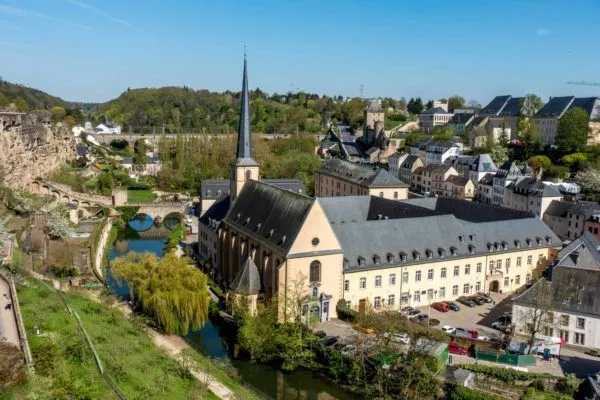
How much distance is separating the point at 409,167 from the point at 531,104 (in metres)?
32.1

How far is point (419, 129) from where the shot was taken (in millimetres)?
113188

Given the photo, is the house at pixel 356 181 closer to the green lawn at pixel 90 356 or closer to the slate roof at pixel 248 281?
the slate roof at pixel 248 281

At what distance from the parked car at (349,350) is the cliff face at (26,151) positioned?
140 ft

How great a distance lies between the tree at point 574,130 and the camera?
74.9m

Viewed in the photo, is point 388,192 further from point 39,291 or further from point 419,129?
point 419,129

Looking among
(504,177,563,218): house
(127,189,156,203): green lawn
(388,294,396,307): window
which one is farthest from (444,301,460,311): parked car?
(127,189,156,203): green lawn

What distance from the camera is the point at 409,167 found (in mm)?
82500

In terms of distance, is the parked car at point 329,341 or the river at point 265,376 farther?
the parked car at point 329,341

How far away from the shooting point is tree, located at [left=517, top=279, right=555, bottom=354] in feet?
98.7

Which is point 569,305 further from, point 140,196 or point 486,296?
point 140,196

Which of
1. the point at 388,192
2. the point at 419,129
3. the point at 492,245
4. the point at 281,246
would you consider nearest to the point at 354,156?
the point at 419,129

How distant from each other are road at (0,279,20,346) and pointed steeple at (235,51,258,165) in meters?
20.8

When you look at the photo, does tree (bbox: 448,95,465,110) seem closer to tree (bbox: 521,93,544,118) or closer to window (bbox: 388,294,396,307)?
tree (bbox: 521,93,544,118)

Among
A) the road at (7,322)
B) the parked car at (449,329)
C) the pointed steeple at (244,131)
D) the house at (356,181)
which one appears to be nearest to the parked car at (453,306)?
the parked car at (449,329)
